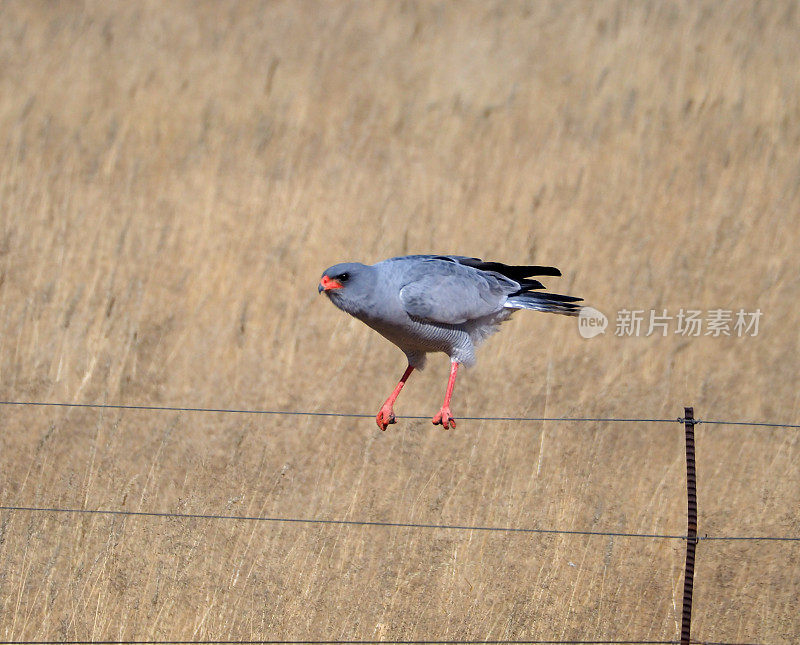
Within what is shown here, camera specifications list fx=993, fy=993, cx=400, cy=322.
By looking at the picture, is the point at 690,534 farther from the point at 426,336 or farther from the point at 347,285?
the point at 347,285

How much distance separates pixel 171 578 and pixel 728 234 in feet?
16.1

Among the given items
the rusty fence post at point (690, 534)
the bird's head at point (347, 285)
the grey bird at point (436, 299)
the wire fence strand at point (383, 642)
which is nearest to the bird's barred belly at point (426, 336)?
the grey bird at point (436, 299)

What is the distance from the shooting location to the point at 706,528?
261 inches

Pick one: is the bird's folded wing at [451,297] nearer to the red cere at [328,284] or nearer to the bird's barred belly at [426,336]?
the bird's barred belly at [426,336]

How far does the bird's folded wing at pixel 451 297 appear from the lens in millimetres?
4066

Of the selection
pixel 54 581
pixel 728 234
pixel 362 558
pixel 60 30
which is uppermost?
pixel 60 30

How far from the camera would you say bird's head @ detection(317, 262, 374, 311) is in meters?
3.91

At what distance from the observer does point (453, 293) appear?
4160 mm

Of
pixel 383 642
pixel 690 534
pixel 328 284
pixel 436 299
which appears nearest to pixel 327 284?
pixel 328 284

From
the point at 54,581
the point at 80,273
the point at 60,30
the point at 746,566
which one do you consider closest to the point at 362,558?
the point at 54,581

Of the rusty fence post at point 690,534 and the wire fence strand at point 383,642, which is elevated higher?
the rusty fence post at point 690,534

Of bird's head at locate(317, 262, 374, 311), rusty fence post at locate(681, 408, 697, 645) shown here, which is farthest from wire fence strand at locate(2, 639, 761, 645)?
bird's head at locate(317, 262, 374, 311)

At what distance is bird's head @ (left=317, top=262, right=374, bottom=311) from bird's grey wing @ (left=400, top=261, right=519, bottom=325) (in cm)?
21

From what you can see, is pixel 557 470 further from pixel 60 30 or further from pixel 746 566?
pixel 60 30
